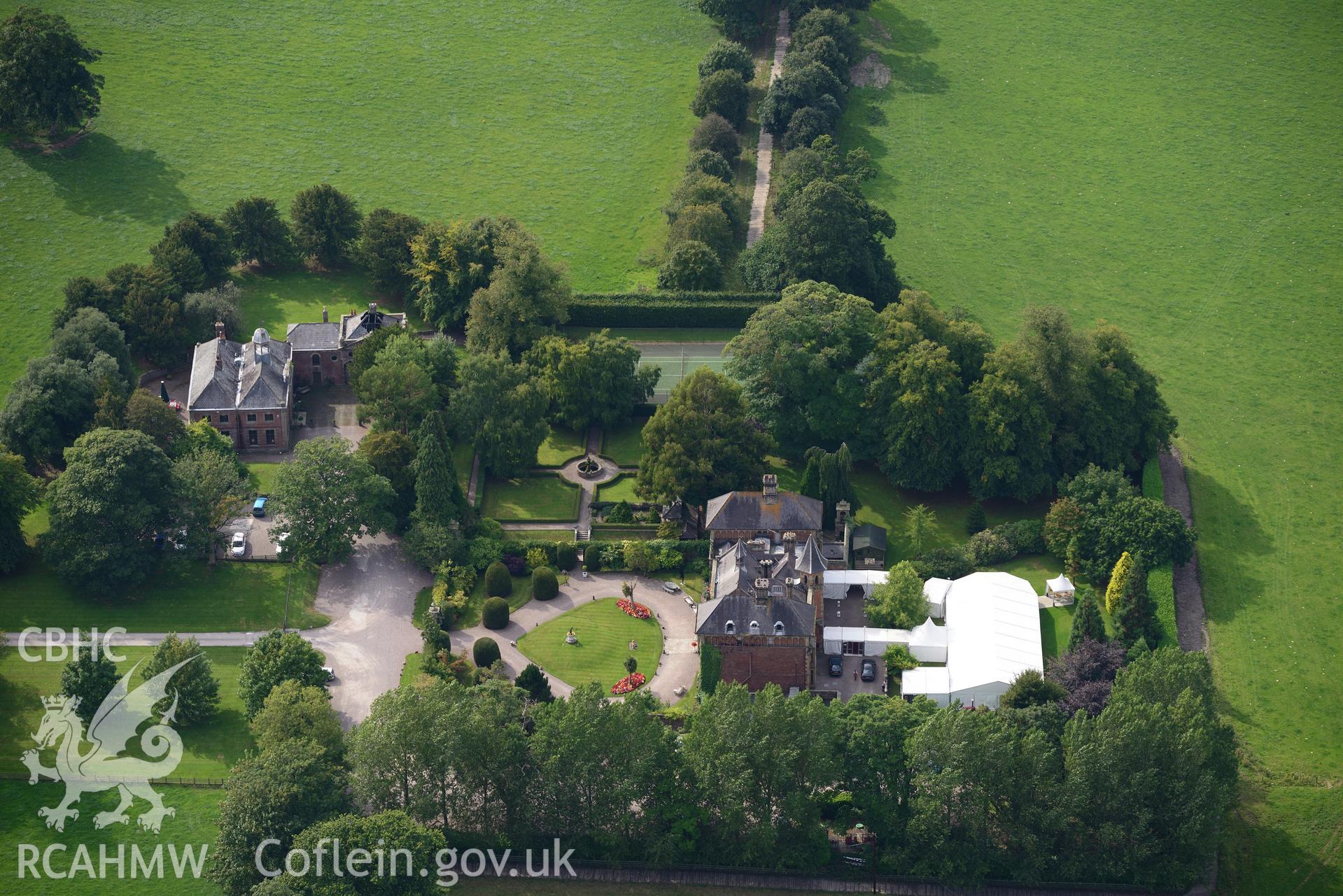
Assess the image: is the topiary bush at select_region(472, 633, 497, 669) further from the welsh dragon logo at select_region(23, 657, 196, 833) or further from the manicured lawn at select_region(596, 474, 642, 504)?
the manicured lawn at select_region(596, 474, 642, 504)

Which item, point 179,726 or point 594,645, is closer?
point 179,726

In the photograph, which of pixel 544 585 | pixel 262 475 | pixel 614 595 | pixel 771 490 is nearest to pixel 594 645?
pixel 614 595

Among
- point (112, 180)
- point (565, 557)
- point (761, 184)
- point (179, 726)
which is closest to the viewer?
point (179, 726)

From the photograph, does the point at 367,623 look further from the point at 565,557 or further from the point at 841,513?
the point at 841,513

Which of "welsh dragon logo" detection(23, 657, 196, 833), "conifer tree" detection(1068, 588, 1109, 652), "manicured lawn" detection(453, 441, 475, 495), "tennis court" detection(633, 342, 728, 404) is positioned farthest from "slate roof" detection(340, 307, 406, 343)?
"conifer tree" detection(1068, 588, 1109, 652)

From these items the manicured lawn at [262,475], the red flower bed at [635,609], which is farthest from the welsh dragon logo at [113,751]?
the red flower bed at [635,609]

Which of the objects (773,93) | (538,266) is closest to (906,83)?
(773,93)
